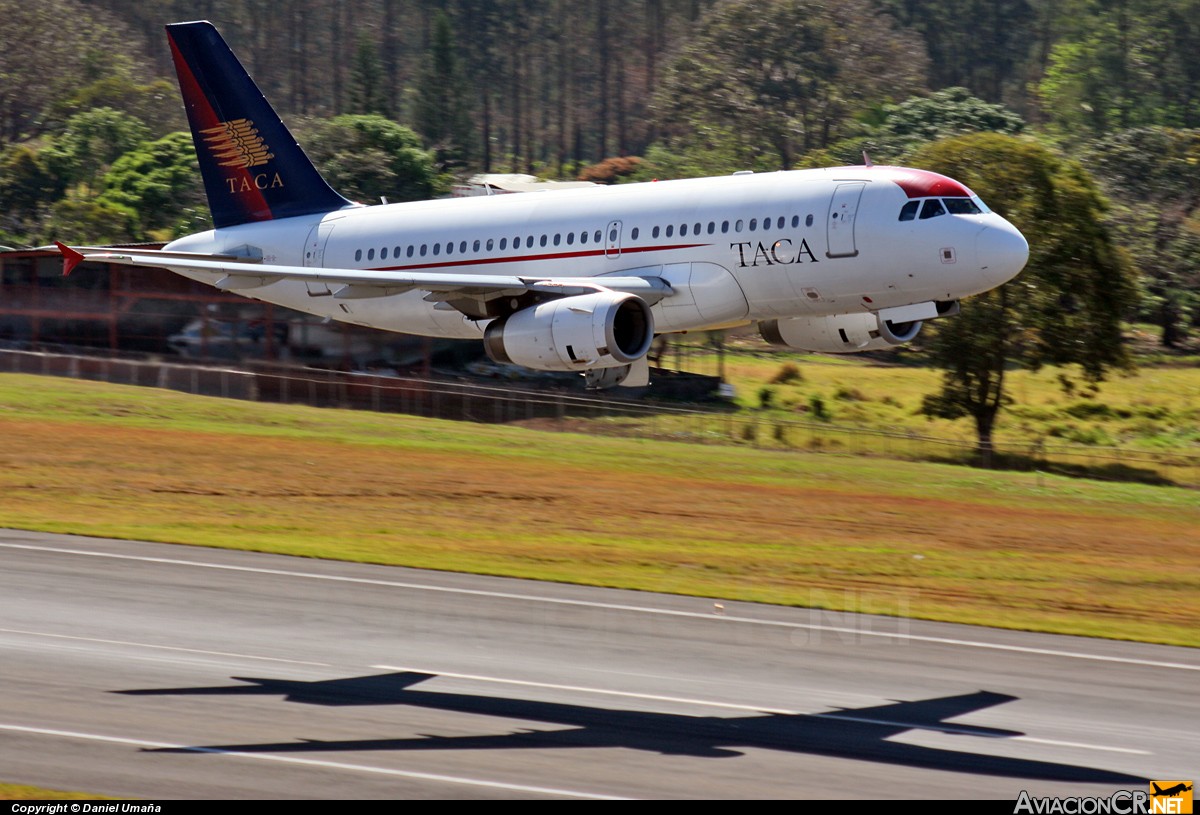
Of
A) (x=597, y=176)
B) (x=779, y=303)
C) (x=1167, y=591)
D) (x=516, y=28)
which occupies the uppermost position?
(x=516, y=28)

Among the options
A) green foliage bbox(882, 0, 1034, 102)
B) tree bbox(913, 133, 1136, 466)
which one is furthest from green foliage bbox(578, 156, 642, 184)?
tree bbox(913, 133, 1136, 466)

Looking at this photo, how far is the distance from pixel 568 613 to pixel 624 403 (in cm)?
2740

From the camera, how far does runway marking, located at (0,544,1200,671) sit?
21578mm

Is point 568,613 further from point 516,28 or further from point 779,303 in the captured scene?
point 516,28

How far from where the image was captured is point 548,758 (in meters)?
15.2

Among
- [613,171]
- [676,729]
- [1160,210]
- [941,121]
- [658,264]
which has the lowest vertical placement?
[676,729]

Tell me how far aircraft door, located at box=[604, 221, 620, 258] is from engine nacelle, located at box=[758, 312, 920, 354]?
4.13m

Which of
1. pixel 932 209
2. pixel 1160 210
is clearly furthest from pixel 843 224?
pixel 1160 210

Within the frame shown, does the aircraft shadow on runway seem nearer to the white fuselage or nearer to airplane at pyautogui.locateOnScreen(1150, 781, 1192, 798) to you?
airplane at pyautogui.locateOnScreen(1150, 781, 1192, 798)

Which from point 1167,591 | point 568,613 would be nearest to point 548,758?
point 568,613

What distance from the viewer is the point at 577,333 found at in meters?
33.1

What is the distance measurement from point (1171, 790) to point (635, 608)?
35.3 ft

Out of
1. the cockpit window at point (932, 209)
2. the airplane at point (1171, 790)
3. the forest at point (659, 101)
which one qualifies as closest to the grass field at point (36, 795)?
the airplane at point (1171, 790)

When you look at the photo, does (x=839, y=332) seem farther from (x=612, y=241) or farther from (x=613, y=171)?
(x=613, y=171)
